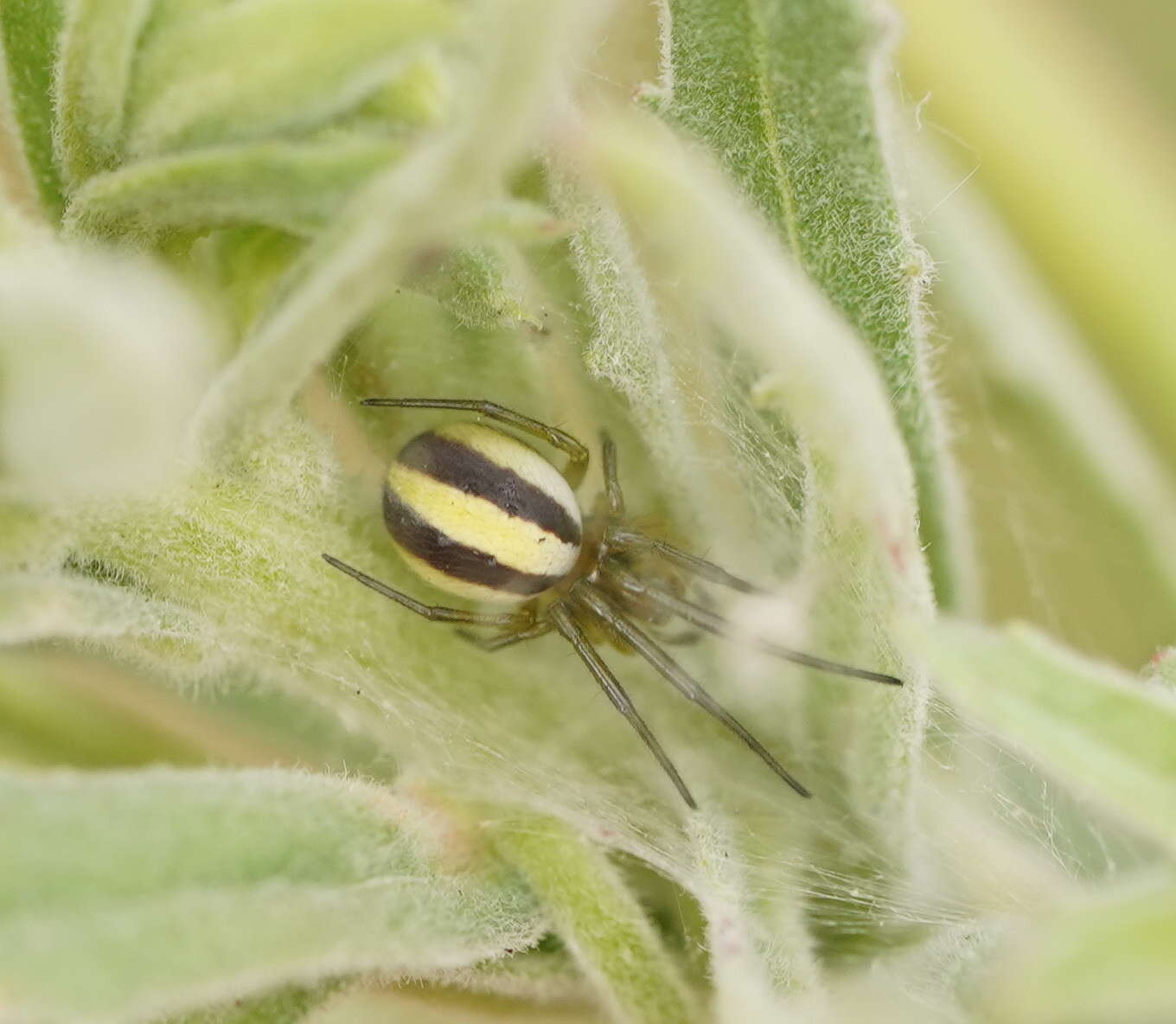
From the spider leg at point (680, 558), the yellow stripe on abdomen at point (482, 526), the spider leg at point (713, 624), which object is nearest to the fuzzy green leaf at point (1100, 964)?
the spider leg at point (713, 624)

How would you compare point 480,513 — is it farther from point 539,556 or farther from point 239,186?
point 239,186

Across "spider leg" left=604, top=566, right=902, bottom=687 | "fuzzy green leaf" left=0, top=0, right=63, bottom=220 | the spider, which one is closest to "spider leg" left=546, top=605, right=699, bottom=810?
the spider

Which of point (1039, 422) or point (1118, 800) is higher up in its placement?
point (1118, 800)

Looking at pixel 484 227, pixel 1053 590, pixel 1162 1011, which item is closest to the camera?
pixel 1162 1011

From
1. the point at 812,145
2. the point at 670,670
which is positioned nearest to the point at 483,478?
the point at 670,670

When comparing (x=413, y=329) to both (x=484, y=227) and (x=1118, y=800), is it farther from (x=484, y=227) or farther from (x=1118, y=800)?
(x=1118, y=800)

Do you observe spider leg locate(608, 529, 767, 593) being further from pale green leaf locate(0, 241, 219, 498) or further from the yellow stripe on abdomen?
pale green leaf locate(0, 241, 219, 498)

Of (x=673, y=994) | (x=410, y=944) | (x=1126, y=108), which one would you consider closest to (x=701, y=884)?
(x=673, y=994)
